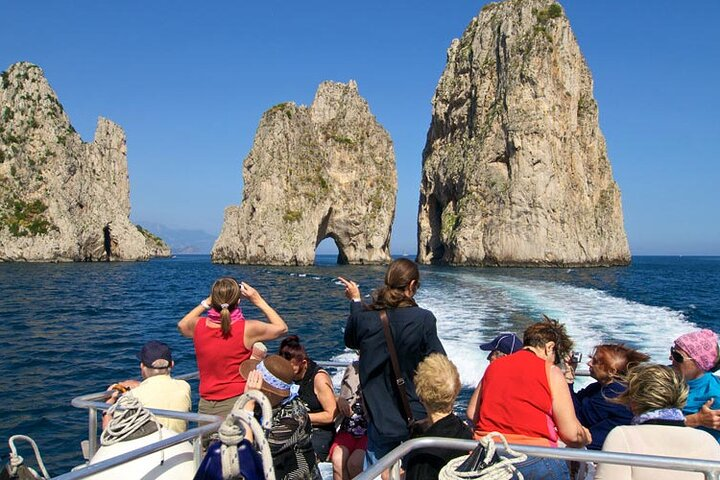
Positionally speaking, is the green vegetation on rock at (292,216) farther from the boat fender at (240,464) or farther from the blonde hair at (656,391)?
the boat fender at (240,464)

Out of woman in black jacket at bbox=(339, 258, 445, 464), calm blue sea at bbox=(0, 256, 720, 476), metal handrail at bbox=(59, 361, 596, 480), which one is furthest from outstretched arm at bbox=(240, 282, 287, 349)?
Answer: calm blue sea at bbox=(0, 256, 720, 476)

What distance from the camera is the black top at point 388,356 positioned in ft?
11.9

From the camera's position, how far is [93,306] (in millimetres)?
27922

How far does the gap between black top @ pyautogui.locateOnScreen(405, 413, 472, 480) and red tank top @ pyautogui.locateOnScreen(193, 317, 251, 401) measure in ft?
5.78

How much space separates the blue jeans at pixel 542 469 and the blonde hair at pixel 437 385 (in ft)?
1.60

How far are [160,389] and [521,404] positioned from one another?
8.79 feet

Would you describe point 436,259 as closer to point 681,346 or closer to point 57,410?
point 57,410

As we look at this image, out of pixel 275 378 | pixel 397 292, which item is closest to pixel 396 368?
pixel 397 292

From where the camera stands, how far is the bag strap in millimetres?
3615

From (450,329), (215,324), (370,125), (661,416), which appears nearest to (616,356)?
(661,416)

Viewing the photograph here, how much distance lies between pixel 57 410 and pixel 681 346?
→ 1095 cm

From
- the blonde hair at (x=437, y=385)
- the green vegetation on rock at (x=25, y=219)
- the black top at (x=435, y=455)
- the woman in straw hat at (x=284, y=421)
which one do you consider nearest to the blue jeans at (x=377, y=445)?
the woman in straw hat at (x=284, y=421)

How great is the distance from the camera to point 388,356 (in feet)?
12.1

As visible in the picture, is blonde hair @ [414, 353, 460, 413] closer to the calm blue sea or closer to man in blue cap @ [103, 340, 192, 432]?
man in blue cap @ [103, 340, 192, 432]
